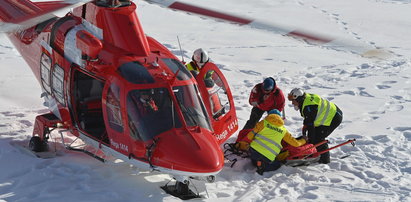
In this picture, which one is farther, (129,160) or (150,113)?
(129,160)

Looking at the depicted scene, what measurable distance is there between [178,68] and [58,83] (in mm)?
1986

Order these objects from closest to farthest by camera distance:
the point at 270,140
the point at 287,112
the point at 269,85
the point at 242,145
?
the point at 270,140 → the point at 242,145 → the point at 269,85 → the point at 287,112

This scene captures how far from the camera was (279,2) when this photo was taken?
23875 millimetres

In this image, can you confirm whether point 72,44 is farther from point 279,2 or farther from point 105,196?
point 279,2

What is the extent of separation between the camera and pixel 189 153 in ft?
23.4

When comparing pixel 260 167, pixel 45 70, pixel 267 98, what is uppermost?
pixel 45 70

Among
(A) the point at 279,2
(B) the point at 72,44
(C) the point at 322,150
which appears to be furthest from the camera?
(A) the point at 279,2

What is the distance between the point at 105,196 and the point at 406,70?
10.5m

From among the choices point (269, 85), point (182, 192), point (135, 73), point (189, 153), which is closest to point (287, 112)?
point (269, 85)

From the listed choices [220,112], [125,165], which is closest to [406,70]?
[220,112]

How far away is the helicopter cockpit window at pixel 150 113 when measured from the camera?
747cm

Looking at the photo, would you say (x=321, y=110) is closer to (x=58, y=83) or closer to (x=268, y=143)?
(x=268, y=143)

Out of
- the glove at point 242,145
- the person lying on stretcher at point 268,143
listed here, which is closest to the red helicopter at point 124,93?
the glove at point 242,145

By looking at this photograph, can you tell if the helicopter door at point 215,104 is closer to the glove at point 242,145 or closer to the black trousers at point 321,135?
the glove at point 242,145
